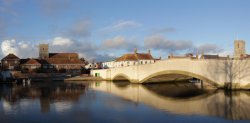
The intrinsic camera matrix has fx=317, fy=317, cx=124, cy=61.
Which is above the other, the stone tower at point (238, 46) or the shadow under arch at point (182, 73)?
the stone tower at point (238, 46)

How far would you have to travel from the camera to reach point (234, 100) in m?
31.5

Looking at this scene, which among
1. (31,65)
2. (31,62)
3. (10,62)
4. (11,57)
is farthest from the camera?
(11,57)

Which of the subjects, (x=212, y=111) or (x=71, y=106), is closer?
(x=212, y=111)

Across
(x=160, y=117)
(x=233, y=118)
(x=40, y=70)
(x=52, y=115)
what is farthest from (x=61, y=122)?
(x=40, y=70)

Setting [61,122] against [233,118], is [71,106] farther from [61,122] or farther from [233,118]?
[233,118]

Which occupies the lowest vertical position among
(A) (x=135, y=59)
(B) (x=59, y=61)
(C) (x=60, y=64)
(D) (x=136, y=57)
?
(C) (x=60, y=64)

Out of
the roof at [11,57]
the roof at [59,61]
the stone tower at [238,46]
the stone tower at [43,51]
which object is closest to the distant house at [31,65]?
the roof at [11,57]

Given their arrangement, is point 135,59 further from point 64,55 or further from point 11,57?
point 11,57

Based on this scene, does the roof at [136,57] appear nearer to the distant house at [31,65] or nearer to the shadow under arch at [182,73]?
the distant house at [31,65]

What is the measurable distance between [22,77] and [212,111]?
2363 inches

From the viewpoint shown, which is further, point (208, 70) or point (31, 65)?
point (31, 65)

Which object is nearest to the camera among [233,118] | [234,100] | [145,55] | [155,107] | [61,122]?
[61,122]

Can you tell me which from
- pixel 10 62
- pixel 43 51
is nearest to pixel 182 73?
pixel 10 62

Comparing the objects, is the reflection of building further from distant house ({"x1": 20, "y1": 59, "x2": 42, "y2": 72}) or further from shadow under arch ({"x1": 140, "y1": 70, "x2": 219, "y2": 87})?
shadow under arch ({"x1": 140, "y1": 70, "x2": 219, "y2": 87})
